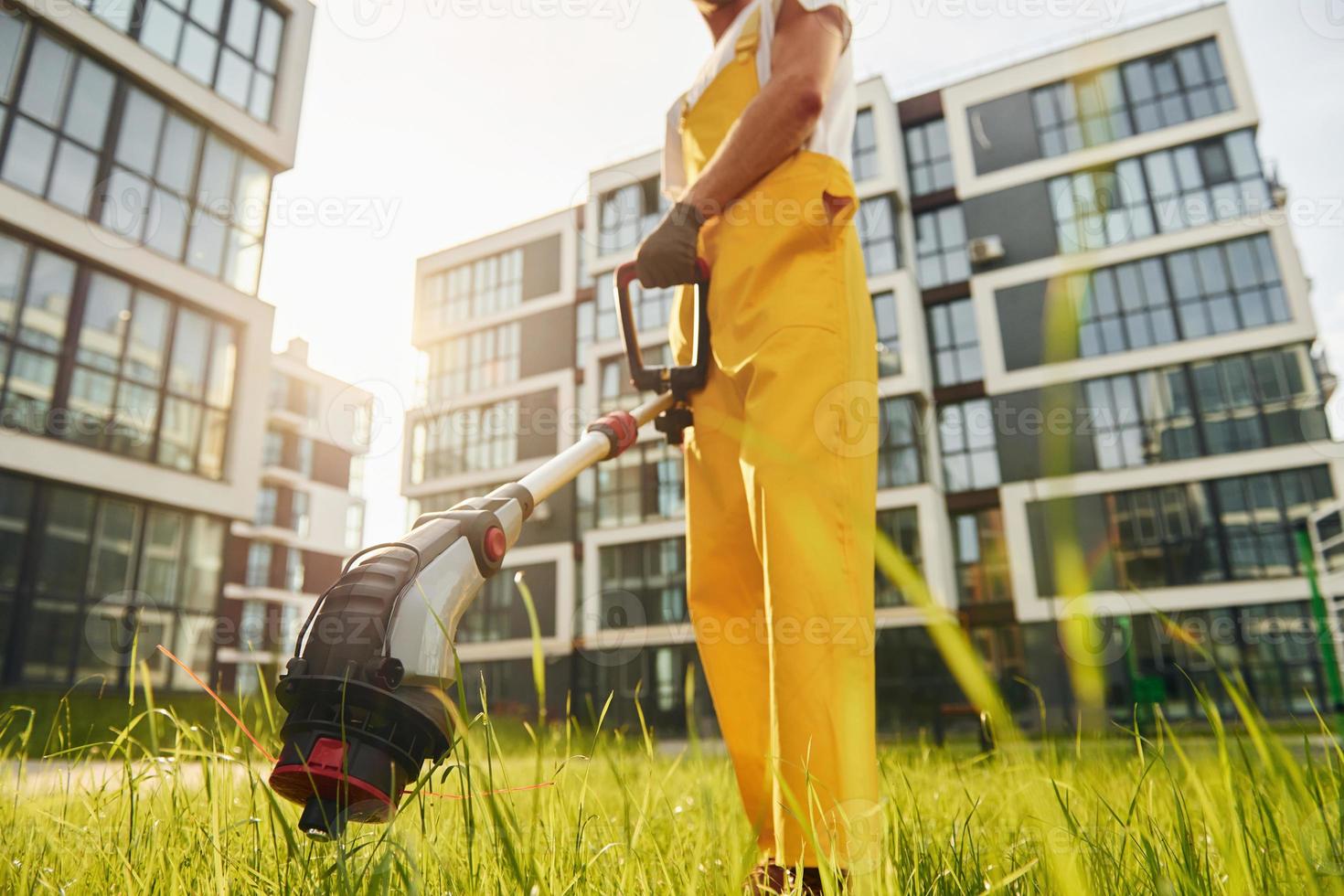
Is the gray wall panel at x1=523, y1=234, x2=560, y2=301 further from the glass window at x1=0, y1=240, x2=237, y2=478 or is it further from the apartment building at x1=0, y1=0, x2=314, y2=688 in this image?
the glass window at x1=0, y1=240, x2=237, y2=478

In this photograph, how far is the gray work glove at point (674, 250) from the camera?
6.06 feet

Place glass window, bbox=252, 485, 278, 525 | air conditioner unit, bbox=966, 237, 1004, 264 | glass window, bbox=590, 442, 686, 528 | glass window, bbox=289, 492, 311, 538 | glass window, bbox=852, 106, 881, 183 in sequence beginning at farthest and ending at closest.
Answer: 1. glass window, bbox=289, 492, 311, 538
2. glass window, bbox=252, 485, 278, 525
3. glass window, bbox=590, 442, 686, 528
4. glass window, bbox=852, 106, 881, 183
5. air conditioner unit, bbox=966, 237, 1004, 264

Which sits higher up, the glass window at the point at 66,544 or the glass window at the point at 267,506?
the glass window at the point at 267,506

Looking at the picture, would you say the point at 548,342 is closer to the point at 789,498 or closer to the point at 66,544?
the point at 66,544

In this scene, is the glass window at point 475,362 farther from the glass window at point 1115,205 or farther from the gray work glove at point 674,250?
the gray work glove at point 674,250

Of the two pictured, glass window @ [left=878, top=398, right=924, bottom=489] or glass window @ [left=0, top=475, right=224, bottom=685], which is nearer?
glass window @ [left=0, top=475, right=224, bottom=685]

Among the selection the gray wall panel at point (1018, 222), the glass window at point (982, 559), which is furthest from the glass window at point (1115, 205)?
the glass window at point (982, 559)

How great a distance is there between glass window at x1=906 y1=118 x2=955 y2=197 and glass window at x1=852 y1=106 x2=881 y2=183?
70.3 inches

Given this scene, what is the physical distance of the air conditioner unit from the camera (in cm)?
2359

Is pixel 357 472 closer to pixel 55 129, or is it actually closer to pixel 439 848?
pixel 55 129

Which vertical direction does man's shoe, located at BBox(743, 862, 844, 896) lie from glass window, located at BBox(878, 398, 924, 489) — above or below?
below

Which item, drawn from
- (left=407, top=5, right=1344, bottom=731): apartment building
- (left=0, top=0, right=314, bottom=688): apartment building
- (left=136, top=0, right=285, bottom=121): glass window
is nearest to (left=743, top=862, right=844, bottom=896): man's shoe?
(left=0, top=0, right=314, bottom=688): apartment building

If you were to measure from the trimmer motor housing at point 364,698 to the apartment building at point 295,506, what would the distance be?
41492mm

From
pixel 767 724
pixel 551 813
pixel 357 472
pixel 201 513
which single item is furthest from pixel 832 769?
pixel 357 472
